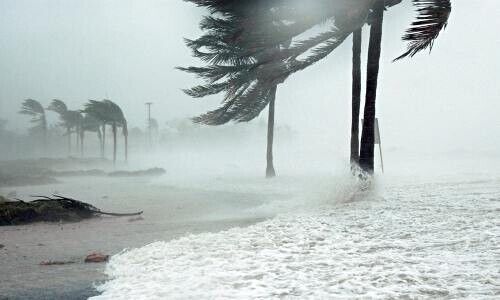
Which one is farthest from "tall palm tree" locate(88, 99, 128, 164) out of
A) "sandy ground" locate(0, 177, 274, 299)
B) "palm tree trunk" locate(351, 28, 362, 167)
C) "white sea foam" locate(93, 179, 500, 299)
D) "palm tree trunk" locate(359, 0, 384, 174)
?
"white sea foam" locate(93, 179, 500, 299)

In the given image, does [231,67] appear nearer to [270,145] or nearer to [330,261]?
[270,145]

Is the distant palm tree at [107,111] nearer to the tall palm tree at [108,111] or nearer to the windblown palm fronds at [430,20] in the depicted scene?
the tall palm tree at [108,111]

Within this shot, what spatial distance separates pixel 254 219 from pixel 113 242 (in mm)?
→ 2601

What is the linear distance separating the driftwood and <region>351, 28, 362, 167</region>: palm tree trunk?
20.6 ft

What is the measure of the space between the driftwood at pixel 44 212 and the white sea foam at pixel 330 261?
437cm

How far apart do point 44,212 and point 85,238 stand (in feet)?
9.68

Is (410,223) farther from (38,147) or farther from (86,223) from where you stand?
(38,147)

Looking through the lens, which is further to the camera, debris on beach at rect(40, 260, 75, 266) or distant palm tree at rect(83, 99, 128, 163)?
distant palm tree at rect(83, 99, 128, 163)

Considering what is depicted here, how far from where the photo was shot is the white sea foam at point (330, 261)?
3557 mm

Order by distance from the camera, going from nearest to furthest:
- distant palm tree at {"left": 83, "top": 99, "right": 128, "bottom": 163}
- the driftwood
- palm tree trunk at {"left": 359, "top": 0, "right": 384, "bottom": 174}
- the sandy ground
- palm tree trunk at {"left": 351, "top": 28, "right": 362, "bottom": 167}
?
the sandy ground, the driftwood, palm tree trunk at {"left": 359, "top": 0, "right": 384, "bottom": 174}, palm tree trunk at {"left": 351, "top": 28, "right": 362, "bottom": 167}, distant palm tree at {"left": 83, "top": 99, "right": 128, "bottom": 163}

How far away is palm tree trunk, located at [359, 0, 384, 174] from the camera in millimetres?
10531

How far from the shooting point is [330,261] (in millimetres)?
4465

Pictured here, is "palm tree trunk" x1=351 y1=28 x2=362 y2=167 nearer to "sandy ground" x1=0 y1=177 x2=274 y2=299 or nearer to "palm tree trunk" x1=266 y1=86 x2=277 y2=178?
"sandy ground" x1=0 y1=177 x2=274 y2=299

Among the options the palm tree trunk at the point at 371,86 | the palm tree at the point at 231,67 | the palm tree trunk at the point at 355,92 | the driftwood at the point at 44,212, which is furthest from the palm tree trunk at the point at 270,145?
the driftwood at the point at 44,212
